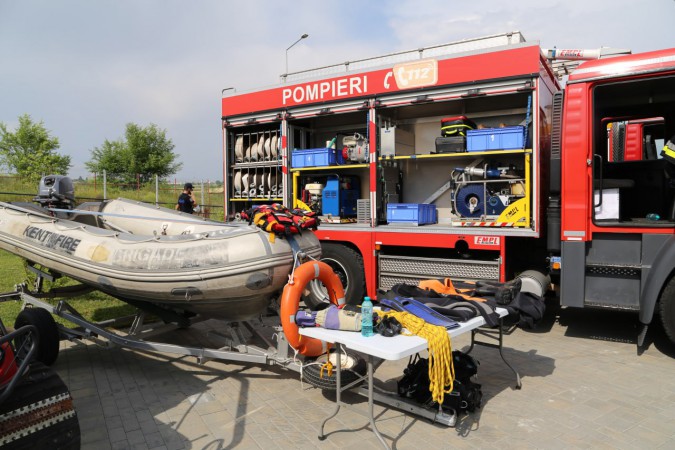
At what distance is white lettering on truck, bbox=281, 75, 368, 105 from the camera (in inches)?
264

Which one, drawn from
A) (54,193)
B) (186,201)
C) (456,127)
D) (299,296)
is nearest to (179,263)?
(299,296)

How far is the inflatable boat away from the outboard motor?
1.70ft

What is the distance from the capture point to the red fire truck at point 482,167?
4.97 m

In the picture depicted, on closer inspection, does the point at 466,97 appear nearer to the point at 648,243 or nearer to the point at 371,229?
the point at 371,229

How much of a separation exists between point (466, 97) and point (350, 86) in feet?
5.54

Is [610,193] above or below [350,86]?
below

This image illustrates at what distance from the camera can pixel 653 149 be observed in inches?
257

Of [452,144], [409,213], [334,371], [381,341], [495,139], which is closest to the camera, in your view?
[381,341]

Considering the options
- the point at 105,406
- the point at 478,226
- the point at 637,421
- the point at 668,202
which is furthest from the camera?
the point at 478,226

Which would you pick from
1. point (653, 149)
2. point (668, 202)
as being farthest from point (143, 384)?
point (653, 149)

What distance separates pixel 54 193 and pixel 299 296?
11.3 ft

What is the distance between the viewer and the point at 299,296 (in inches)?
151

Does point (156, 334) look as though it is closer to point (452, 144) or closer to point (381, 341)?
point (381, 341)

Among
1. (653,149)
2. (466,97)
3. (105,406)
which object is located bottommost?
(105,406)
